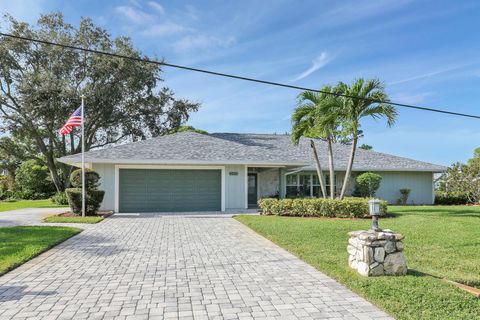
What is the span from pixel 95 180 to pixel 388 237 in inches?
535

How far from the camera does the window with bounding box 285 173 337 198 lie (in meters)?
22.8

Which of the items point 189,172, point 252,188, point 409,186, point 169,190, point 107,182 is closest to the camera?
point 107,182

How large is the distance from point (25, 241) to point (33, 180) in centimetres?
2687

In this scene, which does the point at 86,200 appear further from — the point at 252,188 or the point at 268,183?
the point at 268,183

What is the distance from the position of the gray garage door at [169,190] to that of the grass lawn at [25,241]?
21.7 ft

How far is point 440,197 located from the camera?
2458 cm

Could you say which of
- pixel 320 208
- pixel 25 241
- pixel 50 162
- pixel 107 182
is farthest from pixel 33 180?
pixel 320 208

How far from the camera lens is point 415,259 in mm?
7324

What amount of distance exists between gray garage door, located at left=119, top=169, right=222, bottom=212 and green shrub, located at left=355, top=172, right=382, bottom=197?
28.1 feet

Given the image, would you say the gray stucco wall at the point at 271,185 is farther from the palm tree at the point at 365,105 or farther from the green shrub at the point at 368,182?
the palm tree at the point at 365,105

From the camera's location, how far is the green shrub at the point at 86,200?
51.4ft

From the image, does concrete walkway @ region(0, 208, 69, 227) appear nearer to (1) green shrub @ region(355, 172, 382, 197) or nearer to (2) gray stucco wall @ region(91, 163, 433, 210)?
(2) gray stucco wall @ region(91, 163, 433, 210)

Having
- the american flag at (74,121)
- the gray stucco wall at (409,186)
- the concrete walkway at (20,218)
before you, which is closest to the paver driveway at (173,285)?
the concrete walkway at (20,218)

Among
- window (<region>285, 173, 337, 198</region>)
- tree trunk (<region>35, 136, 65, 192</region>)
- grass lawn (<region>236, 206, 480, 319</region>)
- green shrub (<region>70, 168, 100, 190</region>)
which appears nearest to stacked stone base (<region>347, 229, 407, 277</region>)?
grass lawn (<region>236, 206, 480, 319</region>)
